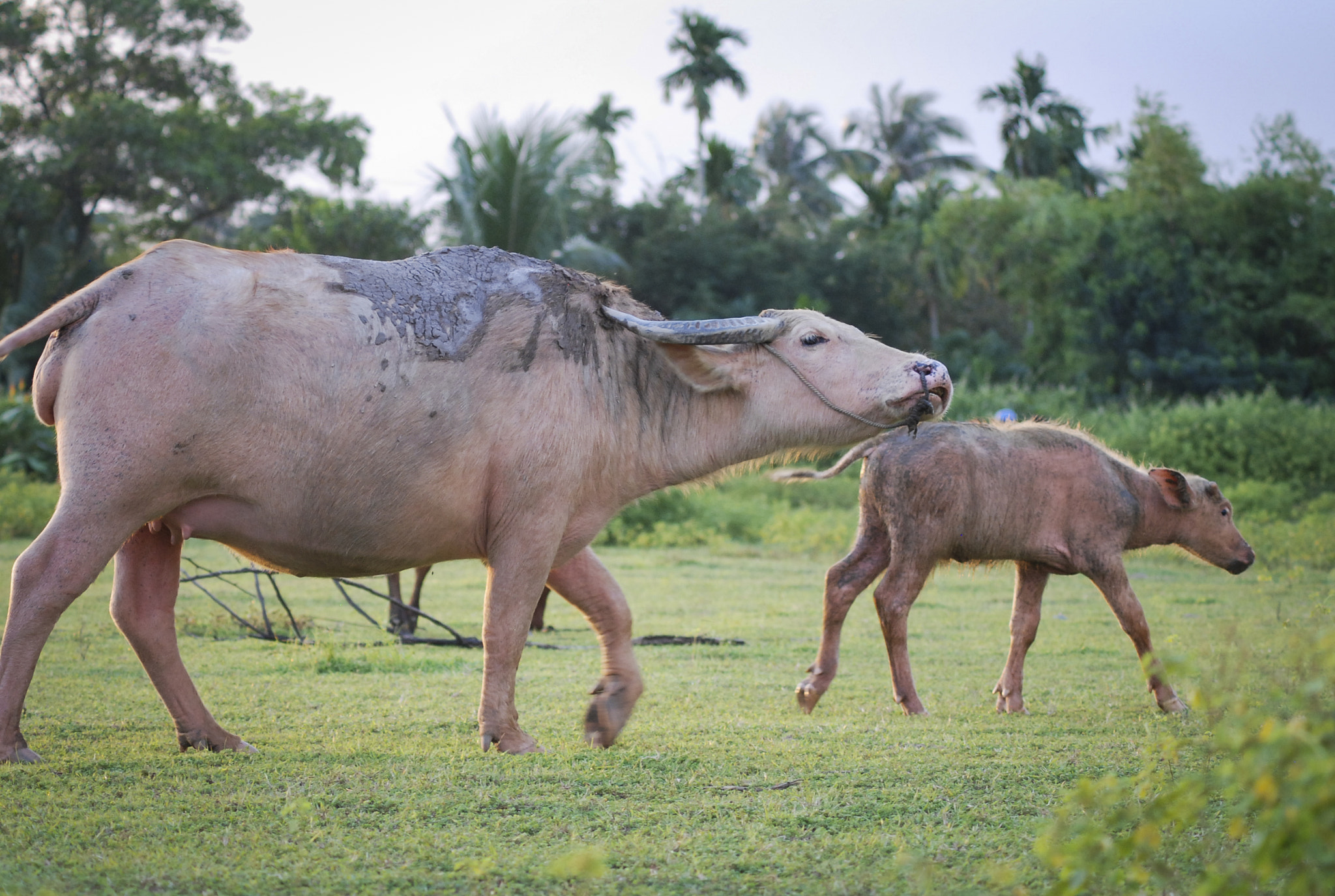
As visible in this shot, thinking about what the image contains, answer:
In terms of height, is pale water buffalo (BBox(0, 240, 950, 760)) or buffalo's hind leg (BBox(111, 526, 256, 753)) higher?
pale water buffalo (BBox(0, 240, 950, 760))

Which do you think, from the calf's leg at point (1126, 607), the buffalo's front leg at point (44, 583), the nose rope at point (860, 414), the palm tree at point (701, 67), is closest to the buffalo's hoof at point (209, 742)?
the buffalo's front leg at point (44, 583)

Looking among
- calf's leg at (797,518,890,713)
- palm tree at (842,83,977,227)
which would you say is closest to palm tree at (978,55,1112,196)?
palm tree at (842,83,977,227)

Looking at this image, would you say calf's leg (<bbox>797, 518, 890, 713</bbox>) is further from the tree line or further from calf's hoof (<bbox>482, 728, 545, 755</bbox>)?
the tree line

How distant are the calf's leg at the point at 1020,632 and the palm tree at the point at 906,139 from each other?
47.6 m

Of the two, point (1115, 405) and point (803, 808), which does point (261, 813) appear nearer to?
point (803, 808)

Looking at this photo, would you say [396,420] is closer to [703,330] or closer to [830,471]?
[703,330]

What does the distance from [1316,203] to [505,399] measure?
31.2 m

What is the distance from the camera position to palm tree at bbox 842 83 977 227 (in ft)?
175

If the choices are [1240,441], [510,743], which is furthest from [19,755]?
[1240,441]

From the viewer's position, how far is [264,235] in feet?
109

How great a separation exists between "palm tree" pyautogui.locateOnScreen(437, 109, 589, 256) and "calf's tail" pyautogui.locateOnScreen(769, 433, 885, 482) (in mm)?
13471

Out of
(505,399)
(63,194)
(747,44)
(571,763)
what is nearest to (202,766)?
(571,763)

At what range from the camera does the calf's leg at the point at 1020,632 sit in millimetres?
6336

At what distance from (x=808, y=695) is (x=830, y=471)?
1.55m
